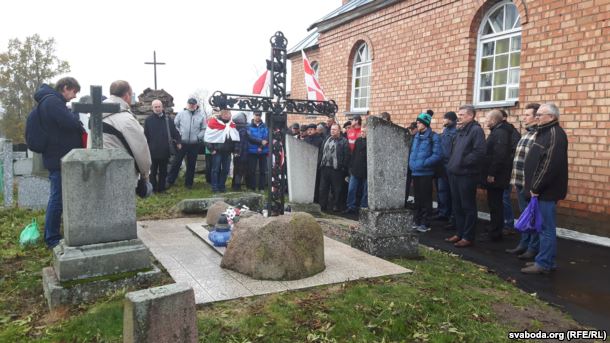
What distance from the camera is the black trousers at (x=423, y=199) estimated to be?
7564 millimetres

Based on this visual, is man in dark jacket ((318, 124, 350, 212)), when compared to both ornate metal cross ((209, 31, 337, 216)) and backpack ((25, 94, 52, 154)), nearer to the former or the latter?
ornate metal cross ((209, 31, 337, 216))

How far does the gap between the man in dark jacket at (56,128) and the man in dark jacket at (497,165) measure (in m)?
5.46

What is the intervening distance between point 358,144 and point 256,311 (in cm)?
551

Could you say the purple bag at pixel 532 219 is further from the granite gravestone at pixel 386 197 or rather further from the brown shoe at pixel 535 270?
Result: the granite gravestone at pixel 386 197

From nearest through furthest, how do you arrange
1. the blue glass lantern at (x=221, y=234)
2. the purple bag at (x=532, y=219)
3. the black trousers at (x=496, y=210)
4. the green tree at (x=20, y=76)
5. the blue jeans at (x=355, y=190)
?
the purple bag at (x=532, y=219), the blue glass lantern at (x=221, y=234), the black trousers at (x=496, y=210), the blue jeans at (x=355, y=190), the green tree at (x=20, y=76)

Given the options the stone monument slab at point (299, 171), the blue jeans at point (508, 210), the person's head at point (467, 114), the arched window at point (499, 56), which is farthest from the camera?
the arched window at point (499, 56)

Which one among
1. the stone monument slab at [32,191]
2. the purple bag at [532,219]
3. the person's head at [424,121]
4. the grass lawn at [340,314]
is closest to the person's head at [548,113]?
the purple bag at [532,219]

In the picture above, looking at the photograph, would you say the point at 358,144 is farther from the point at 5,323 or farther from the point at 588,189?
the point at 5,323

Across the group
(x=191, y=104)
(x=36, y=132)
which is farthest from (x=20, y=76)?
(x=36, y=132)

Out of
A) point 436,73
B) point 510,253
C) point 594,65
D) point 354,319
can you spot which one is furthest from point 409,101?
point 354,319

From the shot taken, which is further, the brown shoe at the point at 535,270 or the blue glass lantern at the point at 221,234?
the blue glass lantern at the point at 221,234

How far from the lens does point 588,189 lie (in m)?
7.07

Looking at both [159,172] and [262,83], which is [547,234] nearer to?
[262,83]

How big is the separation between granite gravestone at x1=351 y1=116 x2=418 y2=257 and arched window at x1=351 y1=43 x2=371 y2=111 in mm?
7378
